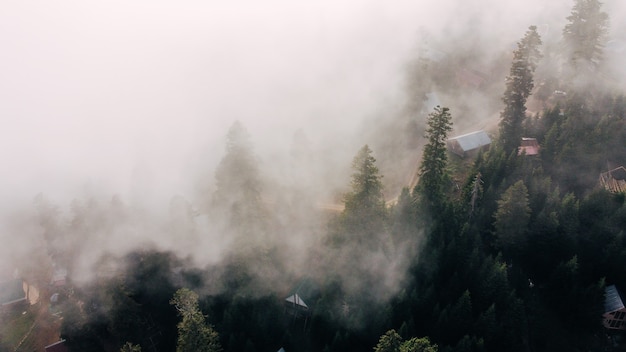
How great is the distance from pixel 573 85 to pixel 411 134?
17898 millimetres

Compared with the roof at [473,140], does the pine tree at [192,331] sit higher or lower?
lower

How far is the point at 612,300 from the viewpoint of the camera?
32.2 m

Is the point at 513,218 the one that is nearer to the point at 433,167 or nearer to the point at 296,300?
the point at 433,167

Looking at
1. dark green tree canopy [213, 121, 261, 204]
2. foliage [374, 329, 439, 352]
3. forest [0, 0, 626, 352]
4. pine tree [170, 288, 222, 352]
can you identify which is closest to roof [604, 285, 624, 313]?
forest [0, 0, 626, 352]

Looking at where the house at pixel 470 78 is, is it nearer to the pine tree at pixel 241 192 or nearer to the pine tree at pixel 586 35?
the pine tree at pixel 586 35

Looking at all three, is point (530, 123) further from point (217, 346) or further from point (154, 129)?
point (154, 129)

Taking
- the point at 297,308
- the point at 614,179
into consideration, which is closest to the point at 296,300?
the point at 297,308

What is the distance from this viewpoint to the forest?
29.9 metres

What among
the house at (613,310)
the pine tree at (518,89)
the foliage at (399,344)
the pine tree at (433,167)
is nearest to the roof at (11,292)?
the foliage at (399,344)

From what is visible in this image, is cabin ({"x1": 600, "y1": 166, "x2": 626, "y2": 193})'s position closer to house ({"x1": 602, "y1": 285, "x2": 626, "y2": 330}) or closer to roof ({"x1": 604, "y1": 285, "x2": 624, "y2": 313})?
roof ({"x1": 604, "y1": 285, "x2": 624, "y2": 313})

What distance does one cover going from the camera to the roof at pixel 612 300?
31641mm

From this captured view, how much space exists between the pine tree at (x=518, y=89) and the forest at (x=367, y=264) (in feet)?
1.04

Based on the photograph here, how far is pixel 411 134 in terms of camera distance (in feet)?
179

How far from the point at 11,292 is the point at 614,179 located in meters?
55.1
